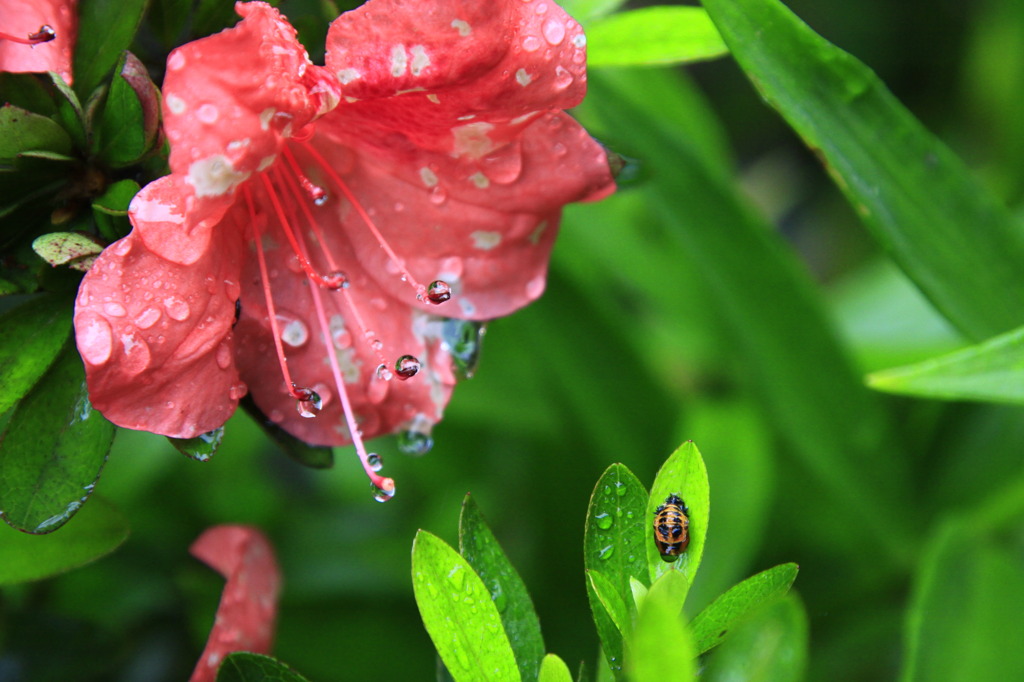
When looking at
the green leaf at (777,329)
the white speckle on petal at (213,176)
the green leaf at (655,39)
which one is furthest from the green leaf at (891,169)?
the white speckle on petal at (213,176)

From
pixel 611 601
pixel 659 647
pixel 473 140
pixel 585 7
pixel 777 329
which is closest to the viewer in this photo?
pixel 659 647

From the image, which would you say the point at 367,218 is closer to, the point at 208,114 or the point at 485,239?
the point at 485,239

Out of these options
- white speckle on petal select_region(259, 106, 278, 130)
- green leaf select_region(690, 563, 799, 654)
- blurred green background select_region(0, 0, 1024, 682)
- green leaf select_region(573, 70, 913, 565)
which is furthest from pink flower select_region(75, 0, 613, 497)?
green leaf select_region(573, 70, 913, 565)

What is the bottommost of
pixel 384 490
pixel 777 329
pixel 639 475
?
pixel 639 475

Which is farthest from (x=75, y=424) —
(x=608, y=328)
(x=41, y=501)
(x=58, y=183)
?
(x=608, y=328)

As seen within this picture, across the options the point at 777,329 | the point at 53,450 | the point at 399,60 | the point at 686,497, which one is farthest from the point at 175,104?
the point at 777,329

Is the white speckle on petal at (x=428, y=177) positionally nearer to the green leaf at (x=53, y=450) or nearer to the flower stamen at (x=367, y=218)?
the flower stamen at (x=367, y=218)
